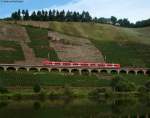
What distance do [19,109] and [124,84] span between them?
166 feet

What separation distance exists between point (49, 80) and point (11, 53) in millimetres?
33377

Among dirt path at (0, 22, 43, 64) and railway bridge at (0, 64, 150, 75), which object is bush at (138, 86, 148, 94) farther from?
dirt path at (0, 22, 43, 64)

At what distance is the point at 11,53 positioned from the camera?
16700 cm

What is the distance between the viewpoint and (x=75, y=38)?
656 feet

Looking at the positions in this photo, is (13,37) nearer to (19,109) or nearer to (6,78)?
(6,78)

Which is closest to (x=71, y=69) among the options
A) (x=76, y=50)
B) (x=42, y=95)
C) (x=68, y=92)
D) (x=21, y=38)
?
(x=76, y=50)

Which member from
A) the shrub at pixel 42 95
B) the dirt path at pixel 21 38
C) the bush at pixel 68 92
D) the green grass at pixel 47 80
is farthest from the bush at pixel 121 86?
the dirt path at pixel 21 38

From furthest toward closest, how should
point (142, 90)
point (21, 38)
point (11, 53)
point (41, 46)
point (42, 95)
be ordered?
point (21, 38) < point (41, 46) < point (11, 53) < point (142, 90) < point (42, 95)

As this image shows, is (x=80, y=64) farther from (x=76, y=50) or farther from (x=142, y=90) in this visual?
(x=142, y=90)

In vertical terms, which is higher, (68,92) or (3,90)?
(3,90)

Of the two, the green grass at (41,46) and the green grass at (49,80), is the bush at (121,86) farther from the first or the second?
the green grass at (41,46)

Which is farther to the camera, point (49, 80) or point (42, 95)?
point (49, 80)

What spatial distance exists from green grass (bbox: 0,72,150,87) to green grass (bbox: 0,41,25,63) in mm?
18113

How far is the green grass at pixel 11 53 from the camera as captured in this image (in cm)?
16112
